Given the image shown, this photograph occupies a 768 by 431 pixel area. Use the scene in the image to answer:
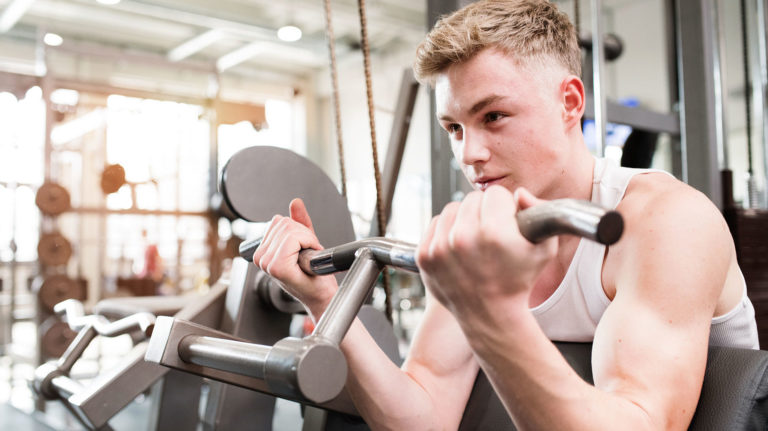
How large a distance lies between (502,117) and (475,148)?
0.07 m

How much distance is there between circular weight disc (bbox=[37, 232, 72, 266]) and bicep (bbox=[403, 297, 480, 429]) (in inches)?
133

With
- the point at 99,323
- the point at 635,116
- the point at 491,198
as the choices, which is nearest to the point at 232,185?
the point at 99,323

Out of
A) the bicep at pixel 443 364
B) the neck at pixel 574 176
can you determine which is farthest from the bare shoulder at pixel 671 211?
the bicep at pixel 443 364

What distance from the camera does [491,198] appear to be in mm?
588

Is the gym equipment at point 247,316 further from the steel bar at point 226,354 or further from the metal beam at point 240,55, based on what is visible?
the metal beam at point 240,55

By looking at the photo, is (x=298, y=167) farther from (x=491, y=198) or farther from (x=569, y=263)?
(x=491, y=198)

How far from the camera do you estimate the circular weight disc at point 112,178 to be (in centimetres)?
429

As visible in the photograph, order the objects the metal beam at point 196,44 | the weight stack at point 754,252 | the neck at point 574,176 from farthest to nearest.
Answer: the metal beam at point 196,44 → the weight stack at point 754,252 → the neck at point 574,176

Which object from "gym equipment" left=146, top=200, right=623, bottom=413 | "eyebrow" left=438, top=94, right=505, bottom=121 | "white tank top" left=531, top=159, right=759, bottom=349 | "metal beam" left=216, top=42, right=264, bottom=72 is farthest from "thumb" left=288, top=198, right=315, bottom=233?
"metal beam" left=216, top=42, right=264, bottom=72

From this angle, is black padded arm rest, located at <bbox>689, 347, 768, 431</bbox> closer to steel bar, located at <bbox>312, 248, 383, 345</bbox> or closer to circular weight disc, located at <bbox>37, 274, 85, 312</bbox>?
steel bar, located at <bbox>312, 248, 383, 345</bbox>

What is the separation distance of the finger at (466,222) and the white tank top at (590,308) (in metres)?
0.46

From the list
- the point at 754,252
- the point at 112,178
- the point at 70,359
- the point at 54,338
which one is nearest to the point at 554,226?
the point at 70,359

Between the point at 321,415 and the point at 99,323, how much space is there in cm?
63

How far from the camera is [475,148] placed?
3.47 feet
